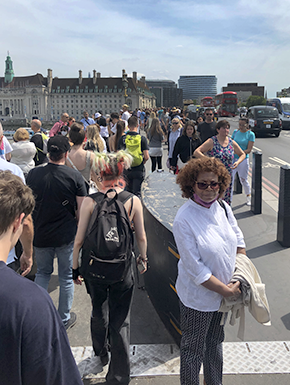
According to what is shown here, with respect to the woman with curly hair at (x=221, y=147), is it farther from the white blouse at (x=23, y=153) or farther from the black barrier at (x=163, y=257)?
the white blouse at (x=23, y=153)

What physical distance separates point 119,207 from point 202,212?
2.05ft

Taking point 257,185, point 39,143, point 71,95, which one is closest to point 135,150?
point 39,143

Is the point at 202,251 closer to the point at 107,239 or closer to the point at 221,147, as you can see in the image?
the point at 107,239

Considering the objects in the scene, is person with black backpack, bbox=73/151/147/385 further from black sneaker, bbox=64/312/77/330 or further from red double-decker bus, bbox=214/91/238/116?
red double-decker bus, bbox=214/91/238/116

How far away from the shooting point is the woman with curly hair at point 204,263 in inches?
89.5

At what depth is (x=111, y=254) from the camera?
2.48 metres

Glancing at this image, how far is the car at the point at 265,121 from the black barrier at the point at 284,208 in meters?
17.7

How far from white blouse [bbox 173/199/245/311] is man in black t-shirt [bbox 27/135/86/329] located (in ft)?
4.90

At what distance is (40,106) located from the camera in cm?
15612

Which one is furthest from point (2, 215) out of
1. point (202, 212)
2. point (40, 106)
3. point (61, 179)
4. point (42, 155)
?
point (40, 106)

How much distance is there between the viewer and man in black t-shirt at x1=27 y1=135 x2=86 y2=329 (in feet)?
11.0

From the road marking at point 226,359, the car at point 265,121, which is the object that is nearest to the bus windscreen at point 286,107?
the car at point 265,121

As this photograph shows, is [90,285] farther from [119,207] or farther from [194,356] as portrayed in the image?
[194,356]

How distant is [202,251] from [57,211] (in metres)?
1.76
